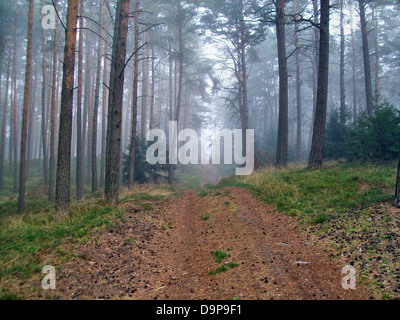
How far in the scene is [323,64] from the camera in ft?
35.9

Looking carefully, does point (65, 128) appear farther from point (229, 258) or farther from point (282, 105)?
point (282, 105)

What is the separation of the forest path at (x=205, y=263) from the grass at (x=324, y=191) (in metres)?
0.66

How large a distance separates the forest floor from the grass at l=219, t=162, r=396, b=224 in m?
0.12

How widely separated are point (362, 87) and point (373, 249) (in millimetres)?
39650

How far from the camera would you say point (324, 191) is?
768 centimetres

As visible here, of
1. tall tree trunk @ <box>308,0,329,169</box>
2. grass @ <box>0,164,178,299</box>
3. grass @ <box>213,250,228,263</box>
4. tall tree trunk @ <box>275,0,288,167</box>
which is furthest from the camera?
tall tree trunk @ <box>275,0,288,167</box>

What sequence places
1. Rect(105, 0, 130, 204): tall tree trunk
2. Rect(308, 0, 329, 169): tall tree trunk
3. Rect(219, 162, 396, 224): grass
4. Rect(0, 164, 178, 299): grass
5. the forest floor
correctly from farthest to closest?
Rect(308, 0, 329, 169): tall tree trunk, Rect(105, 0, 130, 204): tall tree trunk, Rect(219, 162, 396, 224): grass, Rect(0, 164, 178, 299): grass, the forest floor

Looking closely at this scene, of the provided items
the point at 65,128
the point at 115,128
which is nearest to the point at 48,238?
the point at 65,128

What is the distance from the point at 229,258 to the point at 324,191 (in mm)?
4232

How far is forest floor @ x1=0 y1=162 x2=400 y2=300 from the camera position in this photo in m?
3.78

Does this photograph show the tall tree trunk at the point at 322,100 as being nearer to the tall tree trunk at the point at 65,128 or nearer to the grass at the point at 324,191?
the grass at the point at 324,191

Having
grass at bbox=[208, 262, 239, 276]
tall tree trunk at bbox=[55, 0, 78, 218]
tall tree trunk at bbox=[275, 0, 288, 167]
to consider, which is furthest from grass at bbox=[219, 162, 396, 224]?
tall tree trunk at bbox=[55, 0, 78, 218]

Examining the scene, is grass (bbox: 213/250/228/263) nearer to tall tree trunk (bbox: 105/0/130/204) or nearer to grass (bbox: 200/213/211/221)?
grass (bbox: 200/213/211/221)
